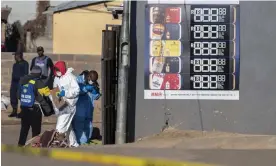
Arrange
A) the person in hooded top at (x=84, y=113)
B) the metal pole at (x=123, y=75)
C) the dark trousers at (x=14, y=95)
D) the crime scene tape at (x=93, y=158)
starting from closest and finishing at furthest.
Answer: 1. the crime scene tape at (x=93, y=158)
2. the metal pole at (x=123, y=75)
3. the person in hooded top at (x=84, y=113)
4. the dark trousers at (x=14, y=95)

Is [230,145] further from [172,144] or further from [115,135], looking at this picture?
[115,135]

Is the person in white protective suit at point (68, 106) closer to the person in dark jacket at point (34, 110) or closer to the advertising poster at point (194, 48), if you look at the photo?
the person in dark jacket at point (34, 110)

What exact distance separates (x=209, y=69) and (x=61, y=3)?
18.1 meters

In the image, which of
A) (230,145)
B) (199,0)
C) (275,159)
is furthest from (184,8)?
(275,159)

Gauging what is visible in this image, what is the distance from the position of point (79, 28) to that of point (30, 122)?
1383 centimetres

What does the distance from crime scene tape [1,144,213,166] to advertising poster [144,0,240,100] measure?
6.21 feet

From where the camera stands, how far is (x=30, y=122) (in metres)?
9.80

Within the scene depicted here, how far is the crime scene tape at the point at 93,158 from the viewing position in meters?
7.44

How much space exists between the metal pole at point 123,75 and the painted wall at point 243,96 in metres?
0.17

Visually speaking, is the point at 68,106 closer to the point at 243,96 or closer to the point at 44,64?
the point at 243,96

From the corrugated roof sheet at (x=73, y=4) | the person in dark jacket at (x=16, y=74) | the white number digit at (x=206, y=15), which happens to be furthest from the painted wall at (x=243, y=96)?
the corrugated roof sheet at (x=73, y=4)

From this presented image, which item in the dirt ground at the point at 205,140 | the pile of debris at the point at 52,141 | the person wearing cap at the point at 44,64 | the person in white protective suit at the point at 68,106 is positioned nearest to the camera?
the dirt ground at the point at 205,140

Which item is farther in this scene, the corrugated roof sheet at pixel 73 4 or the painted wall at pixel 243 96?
the corrugated roof sheet at pixel 73 4

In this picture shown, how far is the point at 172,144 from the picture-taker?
8828 mm
